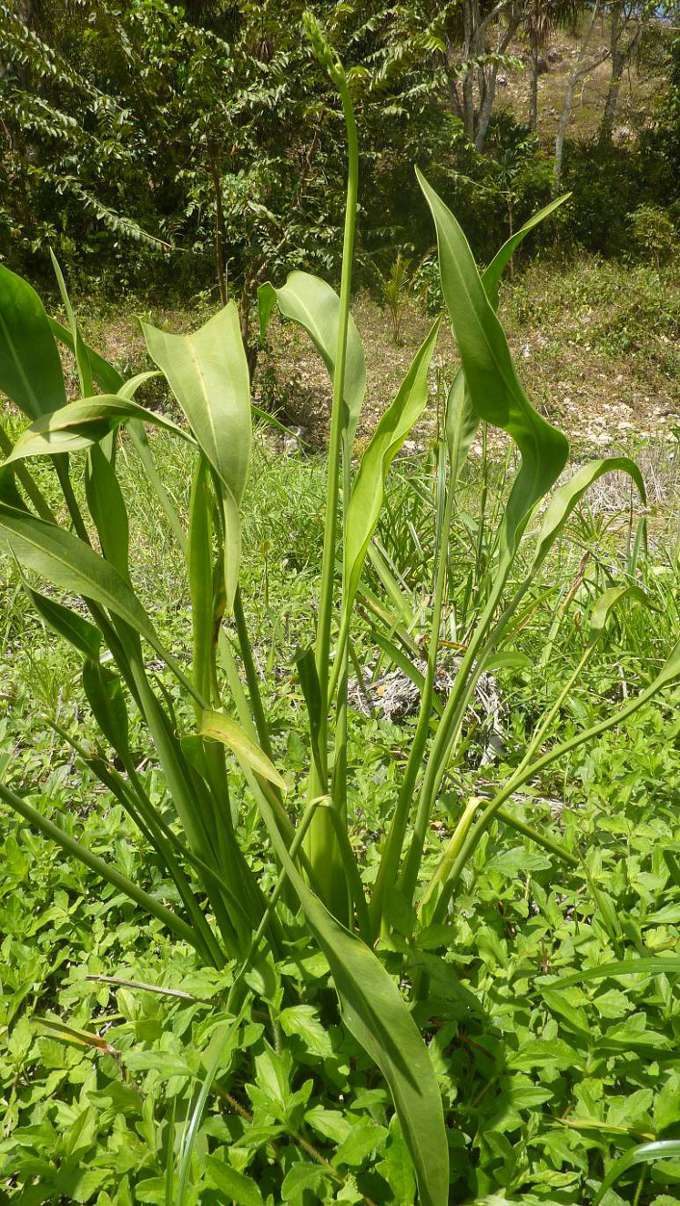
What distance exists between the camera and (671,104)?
8711 millimetres

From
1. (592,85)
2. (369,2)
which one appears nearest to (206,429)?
(369,2)

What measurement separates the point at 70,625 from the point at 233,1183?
35 centimetres

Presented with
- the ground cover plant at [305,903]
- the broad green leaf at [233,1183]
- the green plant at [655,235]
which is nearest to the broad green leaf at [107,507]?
the ground cover plant at [305,903]

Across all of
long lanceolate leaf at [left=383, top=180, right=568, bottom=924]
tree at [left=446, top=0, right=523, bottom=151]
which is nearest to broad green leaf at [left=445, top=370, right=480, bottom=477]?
long lanceolate leaf at [left=383, top=180, right=568, bottom=924]

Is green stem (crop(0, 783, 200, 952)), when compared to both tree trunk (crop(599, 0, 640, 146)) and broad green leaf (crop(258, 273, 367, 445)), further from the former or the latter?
tree trunk (crop(599, 0, 640, 146))

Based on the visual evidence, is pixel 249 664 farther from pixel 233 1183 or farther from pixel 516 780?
pixel 233 1183

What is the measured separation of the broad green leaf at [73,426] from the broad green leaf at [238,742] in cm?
16

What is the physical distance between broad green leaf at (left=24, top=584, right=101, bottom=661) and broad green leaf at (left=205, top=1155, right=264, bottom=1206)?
0.31 meters

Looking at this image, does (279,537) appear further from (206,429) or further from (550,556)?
(206,429)

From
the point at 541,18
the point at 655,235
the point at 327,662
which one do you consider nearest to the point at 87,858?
the point at 327,662

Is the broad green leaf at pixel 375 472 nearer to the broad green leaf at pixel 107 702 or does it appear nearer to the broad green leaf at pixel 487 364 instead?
the broad green leaf at pixel 487 364

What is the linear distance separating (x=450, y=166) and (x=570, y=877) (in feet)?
29.4

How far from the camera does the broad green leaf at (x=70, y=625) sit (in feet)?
1.60

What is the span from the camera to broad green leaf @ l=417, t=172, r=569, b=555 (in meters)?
0.37
